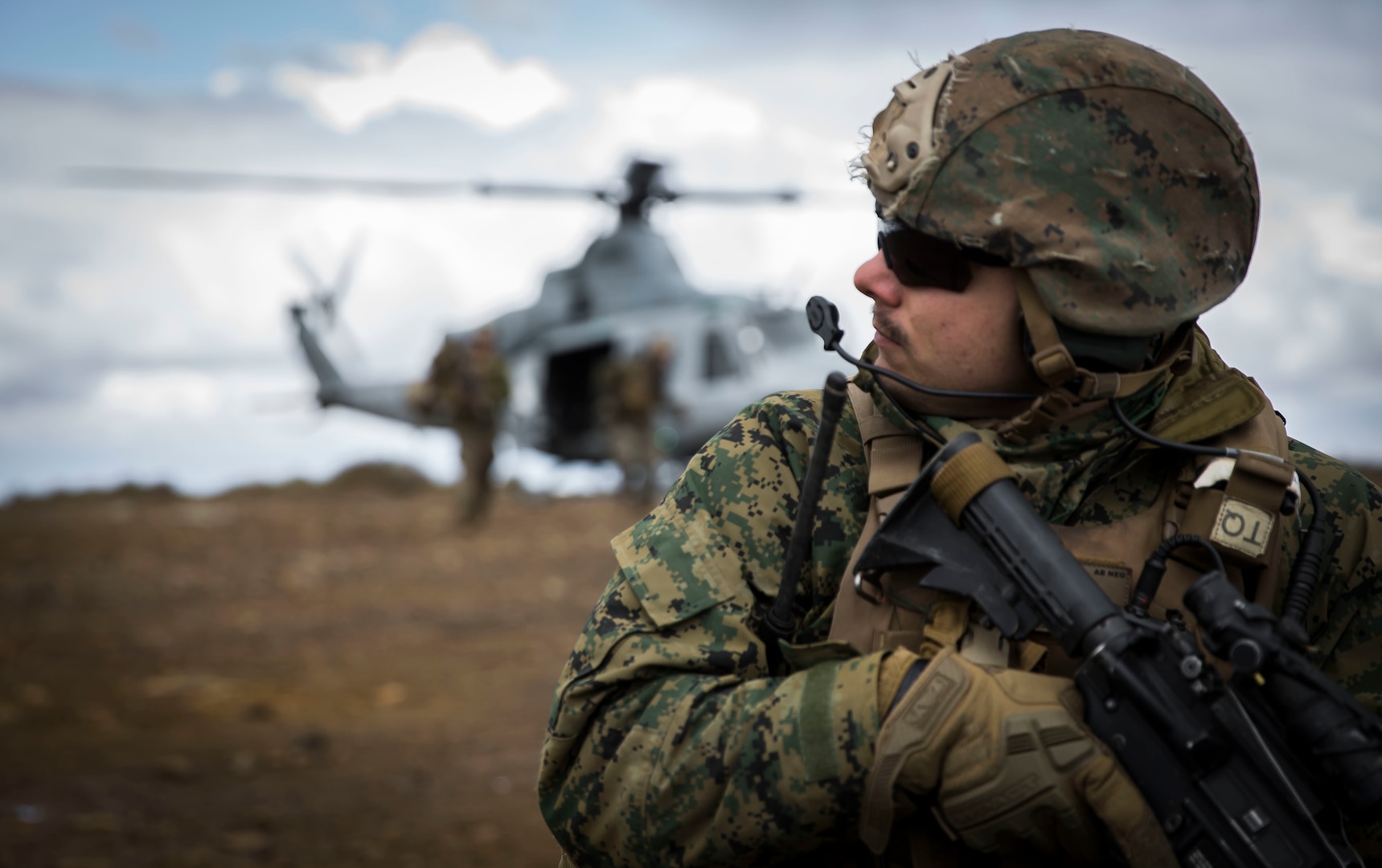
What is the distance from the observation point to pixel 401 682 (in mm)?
7293

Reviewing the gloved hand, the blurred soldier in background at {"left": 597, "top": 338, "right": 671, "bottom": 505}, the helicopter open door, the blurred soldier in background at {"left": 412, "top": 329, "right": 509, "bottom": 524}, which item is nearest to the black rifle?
the gloved hand

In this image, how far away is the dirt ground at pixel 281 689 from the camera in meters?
4.80

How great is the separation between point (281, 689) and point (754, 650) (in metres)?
6.33

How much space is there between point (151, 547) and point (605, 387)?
5.97 m

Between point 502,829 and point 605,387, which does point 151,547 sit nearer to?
point 605,387

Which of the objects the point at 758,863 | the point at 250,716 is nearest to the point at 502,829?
the point at 250,716

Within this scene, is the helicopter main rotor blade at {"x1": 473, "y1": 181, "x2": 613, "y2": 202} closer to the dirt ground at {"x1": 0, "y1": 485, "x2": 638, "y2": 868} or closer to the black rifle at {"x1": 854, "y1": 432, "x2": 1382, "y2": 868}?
the dirt ground at {"x1": 0, "y1": 485, "x2": 638, "y2": 868}

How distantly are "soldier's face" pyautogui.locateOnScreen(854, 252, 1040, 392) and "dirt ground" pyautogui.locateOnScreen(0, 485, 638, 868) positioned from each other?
3639 millimetres

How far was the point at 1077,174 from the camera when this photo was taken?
1.54 m

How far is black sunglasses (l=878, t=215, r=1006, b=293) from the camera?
1570mm

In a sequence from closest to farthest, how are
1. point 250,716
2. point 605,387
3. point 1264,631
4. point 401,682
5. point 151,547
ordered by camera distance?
point 1264,631 < point 250,716 < point 401,682 < point 151,547 < point 605,387

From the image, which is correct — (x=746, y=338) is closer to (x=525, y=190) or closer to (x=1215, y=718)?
(x=525, y=190)

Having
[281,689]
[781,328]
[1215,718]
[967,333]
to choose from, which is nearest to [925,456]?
[967,333]

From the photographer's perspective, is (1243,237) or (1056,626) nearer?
(1056,626)
